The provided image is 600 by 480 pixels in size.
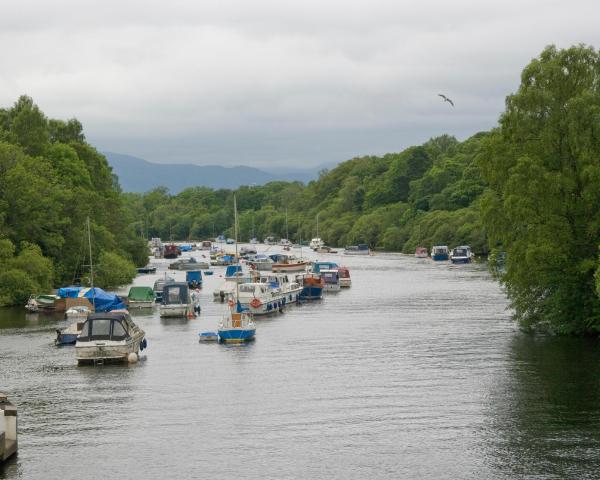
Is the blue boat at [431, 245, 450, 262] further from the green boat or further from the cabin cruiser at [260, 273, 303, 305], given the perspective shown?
the green boat

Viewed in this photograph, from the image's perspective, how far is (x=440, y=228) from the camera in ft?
655

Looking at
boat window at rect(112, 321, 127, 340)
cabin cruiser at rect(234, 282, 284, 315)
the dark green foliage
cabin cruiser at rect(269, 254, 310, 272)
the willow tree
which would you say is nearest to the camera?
boat window at rect(112, 321, 127, 340)

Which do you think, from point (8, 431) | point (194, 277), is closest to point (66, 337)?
point (8, 431)

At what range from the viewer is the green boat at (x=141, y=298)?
322 feet

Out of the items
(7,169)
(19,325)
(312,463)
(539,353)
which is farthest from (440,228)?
(312,463)

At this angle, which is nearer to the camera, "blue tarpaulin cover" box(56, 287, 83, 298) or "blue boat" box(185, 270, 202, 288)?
"blue tarpaulin cover" box(56, 287, 83, 298)

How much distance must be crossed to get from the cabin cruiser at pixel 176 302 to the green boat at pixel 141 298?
826 centimetres

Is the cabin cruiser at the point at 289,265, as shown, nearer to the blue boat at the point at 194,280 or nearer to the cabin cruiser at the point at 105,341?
the blue boat at the point at 194,280

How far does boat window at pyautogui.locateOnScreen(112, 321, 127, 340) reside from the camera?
6136cm

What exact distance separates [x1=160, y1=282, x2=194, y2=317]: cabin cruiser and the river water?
8853 millimetres

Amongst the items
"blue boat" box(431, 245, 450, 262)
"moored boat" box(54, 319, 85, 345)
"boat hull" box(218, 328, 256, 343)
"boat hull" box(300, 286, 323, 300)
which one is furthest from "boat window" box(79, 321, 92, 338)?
"blue boat" box(431, 245, 450, 262)

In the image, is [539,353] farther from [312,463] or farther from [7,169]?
[7,169]

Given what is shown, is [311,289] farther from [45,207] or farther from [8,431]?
[8,431]

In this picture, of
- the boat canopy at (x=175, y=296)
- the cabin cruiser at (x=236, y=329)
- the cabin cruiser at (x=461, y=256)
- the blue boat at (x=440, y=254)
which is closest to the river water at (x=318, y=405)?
the cabin cruiser at (x=236, y=329)
